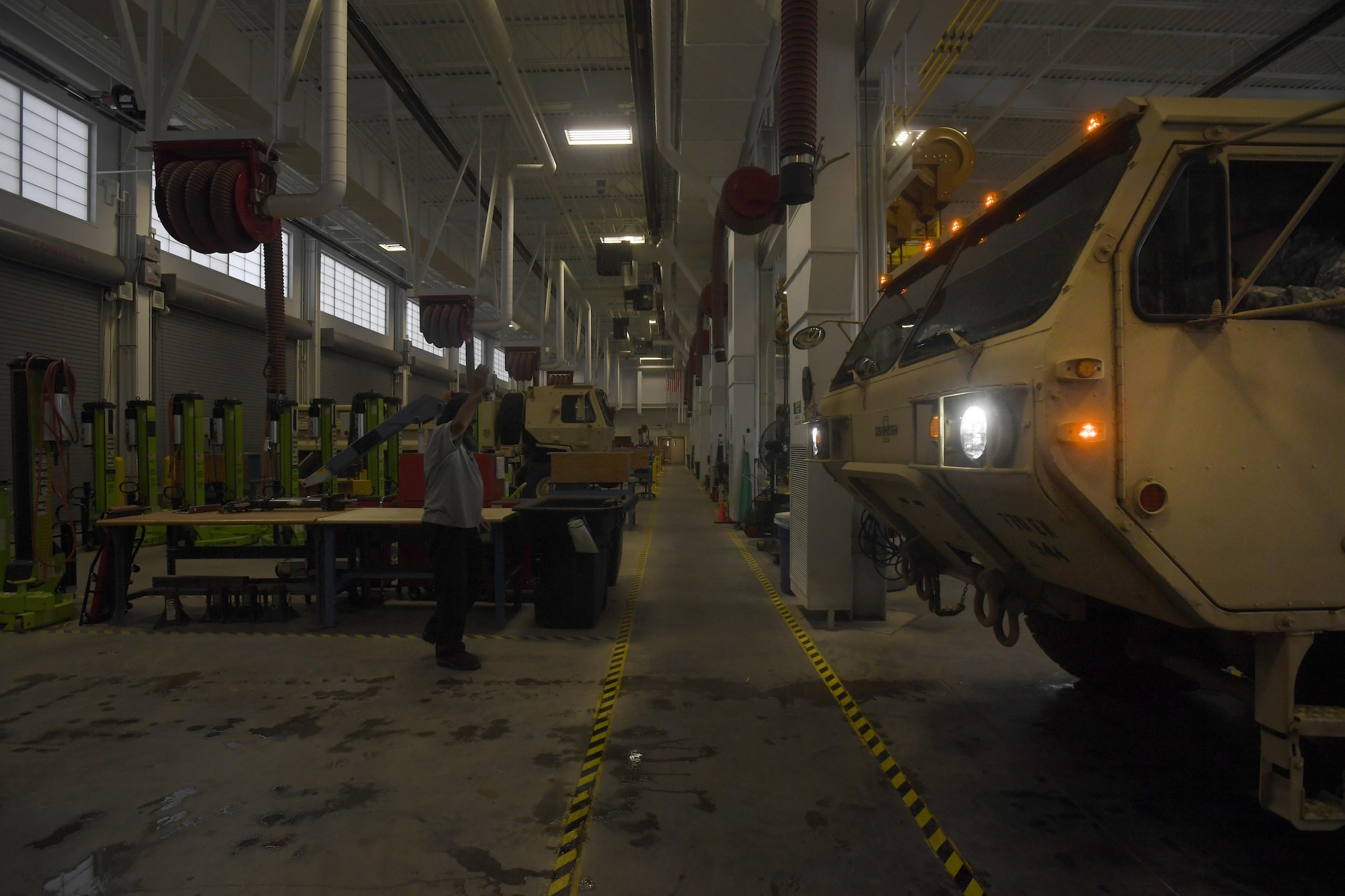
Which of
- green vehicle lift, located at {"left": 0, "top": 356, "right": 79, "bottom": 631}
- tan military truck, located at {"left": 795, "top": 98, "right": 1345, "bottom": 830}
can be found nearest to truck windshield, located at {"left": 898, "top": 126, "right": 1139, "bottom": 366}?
tan military truck, located at {"left": 795, "top": 98, "right": 1345, "bottom": 830}

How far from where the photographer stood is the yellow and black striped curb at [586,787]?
7.57 feet

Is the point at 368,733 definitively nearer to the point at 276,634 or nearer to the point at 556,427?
the point at 276,634

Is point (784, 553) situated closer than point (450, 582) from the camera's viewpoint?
No

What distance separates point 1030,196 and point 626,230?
1556 cm

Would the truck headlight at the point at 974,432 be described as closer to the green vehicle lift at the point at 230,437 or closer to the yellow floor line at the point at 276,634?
the yellow floor line at the point at 276,634

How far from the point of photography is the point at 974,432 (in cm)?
227

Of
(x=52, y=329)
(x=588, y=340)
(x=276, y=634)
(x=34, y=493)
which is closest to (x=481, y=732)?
(x=276, y=634)

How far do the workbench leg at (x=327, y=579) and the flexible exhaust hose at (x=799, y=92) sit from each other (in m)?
4.66

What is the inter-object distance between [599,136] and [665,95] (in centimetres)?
300

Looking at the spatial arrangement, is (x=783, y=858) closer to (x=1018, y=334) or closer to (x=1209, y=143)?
(x=1018, y=334)

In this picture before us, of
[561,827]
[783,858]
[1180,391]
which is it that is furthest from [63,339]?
[1180,391]

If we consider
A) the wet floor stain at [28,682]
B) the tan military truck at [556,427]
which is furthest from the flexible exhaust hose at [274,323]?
the wet floor stain at [28,682]

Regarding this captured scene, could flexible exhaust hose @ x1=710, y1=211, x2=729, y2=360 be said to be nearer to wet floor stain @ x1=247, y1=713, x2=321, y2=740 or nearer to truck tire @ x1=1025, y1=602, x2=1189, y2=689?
truck tire @ x1=1025, y1=602, x2=1189, y2=689

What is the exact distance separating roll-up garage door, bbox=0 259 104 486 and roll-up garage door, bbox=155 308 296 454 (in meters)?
1.02
